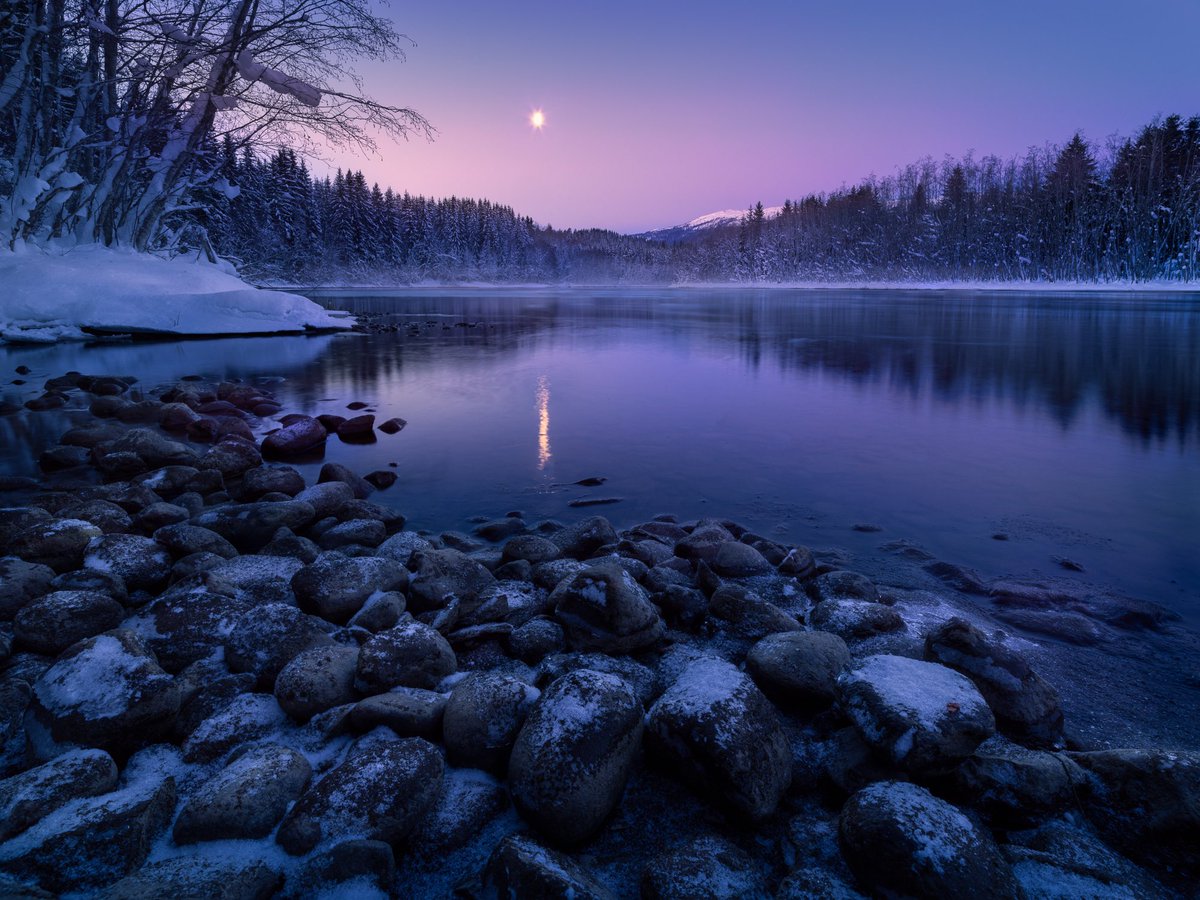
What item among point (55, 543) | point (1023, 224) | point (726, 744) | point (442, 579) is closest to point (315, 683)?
point (442, 579)

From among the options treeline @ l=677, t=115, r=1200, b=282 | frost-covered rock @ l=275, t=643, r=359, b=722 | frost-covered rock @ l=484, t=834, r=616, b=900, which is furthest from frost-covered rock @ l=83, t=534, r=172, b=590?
treeline @ l=677, t=115, r=1200, b=282

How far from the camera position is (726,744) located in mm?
2266

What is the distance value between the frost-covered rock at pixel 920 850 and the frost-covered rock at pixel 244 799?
187 centimetres

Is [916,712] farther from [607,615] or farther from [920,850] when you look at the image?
[607,615]

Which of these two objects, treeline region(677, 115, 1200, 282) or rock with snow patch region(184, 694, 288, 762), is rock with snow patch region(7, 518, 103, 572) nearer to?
rock with snow patch region(184, 694, 288, 762)

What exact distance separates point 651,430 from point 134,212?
64.5ft

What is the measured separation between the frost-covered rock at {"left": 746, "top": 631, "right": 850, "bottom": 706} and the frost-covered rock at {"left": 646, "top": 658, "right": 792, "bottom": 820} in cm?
42

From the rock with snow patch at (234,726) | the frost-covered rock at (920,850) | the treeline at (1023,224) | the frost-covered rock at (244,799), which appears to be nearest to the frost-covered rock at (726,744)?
the frost-covered rock at (920,850)

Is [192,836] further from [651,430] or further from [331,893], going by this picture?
[651,430]

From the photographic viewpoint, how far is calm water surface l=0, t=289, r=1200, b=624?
217 inches

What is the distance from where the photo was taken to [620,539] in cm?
484

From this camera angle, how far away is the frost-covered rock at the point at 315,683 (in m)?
2.66

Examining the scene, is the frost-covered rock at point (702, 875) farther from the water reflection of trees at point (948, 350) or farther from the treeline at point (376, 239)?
the treeline at point (376, 239)

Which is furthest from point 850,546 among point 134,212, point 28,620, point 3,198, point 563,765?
point 134,212
